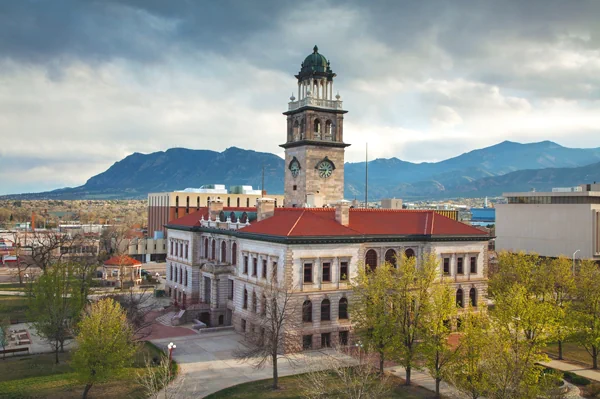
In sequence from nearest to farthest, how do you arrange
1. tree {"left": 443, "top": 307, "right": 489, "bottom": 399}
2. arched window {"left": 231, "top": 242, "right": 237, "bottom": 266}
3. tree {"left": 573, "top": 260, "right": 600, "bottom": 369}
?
1. tree {"left": 443, "top": 307, "right": 489, "bottom": 399}
2. tree {"left": 573, "top": 260, "right": 600, "bottom": 369}
3. arched window {"left": 231, "top": 242, "right": 237, "bottom": 266}

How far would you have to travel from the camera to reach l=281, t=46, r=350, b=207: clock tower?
66.5 meters

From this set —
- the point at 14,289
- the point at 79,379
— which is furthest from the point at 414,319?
the point at 14,289

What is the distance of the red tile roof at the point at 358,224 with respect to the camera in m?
52.3

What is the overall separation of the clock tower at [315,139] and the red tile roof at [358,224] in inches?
353

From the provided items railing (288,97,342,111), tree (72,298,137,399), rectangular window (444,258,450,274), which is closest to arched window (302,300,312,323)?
rectangular window (444,258,450,274)

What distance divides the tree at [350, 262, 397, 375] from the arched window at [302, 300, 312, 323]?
6.09 m

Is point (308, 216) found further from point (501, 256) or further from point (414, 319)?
point (501, 256)

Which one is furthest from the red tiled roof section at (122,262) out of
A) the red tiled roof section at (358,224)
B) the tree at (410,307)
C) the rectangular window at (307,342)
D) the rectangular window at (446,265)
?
the tree at (410,307)

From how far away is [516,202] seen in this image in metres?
112

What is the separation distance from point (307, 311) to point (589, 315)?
79.0 ft

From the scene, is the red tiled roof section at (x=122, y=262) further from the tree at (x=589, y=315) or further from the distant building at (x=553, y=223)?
the distant building at (x=553, y=223)

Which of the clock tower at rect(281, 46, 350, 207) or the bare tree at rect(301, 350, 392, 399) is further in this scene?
the clock tower at rect(281, 46, 350, 207)

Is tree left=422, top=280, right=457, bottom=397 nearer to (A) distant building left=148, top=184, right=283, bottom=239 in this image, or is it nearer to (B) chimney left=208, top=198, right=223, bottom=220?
(B) chimney left=208, top=198, right=223, bottom=220

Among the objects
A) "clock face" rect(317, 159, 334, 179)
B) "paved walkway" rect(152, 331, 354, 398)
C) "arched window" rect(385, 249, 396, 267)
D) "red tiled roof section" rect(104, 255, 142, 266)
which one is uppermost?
"clock face" rect(317, 159, 334, 179)
